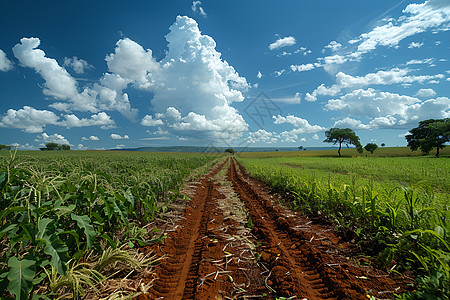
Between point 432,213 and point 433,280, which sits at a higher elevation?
point 432,213

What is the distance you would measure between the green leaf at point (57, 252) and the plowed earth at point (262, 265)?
1042 mm

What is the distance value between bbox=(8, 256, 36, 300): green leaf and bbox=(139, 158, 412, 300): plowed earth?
1174mm

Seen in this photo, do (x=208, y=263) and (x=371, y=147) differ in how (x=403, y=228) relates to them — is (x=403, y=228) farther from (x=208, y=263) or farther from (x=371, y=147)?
(x=371, y=147)

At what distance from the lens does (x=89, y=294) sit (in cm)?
225

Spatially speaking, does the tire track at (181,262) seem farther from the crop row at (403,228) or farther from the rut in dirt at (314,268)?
the crop row at (403,228)

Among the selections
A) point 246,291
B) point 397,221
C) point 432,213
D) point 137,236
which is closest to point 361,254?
point 397,221

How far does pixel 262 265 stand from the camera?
2.96 meters

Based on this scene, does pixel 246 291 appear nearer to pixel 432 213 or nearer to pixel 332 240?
pixel 332 240

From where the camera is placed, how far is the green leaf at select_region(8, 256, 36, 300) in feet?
4.84

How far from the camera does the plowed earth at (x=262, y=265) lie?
7.75 feet

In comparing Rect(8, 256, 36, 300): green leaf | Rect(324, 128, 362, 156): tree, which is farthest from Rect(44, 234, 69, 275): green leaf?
Rect(324, 128, 362, 156): tree

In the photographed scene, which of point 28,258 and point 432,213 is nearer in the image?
point 28,258

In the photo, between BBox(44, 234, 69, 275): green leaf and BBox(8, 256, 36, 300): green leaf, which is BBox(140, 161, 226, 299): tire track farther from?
BBox(8, 256, 36, 300): green leaf

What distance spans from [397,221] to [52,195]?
5323 mm
